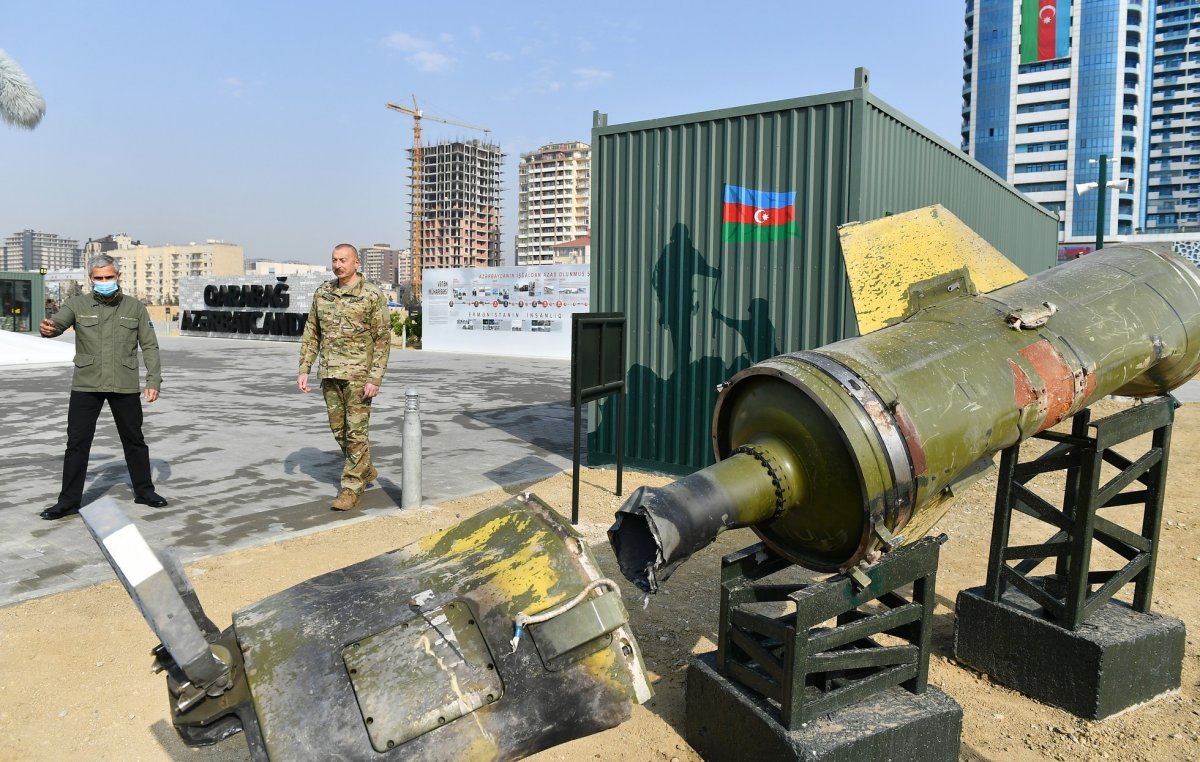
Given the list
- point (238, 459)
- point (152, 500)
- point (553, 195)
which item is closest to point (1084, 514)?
point (152, 500)

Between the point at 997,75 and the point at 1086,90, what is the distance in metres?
9.17

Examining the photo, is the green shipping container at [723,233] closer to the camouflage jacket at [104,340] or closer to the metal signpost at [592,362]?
the metal signpost at [592,362]

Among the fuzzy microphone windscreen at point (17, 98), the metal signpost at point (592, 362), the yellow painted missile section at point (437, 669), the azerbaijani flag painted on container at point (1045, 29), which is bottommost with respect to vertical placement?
the yellow painted missile section at point (437, 669)

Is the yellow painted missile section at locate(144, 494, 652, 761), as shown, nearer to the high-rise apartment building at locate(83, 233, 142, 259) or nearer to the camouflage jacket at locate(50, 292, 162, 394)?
the camouflage jacket at locate(50, 292, 162, 394)

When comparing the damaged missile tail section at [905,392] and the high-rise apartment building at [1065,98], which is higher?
the high-rise apartment building at [1065,98]

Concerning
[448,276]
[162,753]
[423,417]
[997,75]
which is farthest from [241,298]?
[997,75]

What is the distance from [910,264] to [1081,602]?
175cm

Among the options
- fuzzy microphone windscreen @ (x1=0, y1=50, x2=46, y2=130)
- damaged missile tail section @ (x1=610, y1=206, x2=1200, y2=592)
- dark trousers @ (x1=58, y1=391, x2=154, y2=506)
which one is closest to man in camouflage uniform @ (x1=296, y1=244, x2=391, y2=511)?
dark trousers @ (x1=58, y1=391, x2=154, y2=506)

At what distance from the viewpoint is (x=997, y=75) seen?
8756cm

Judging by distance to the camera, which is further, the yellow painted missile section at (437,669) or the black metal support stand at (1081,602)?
the black metal support stand at (1081,602)

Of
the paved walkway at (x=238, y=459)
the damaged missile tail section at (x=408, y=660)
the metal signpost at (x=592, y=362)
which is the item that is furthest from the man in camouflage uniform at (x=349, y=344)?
the damaged missile tail section at (x=408, y=660)

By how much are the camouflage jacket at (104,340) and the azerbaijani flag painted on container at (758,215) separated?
15.9 feet

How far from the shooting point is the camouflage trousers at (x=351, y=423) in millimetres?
6125

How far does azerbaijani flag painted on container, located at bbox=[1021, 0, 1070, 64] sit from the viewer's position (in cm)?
8219
